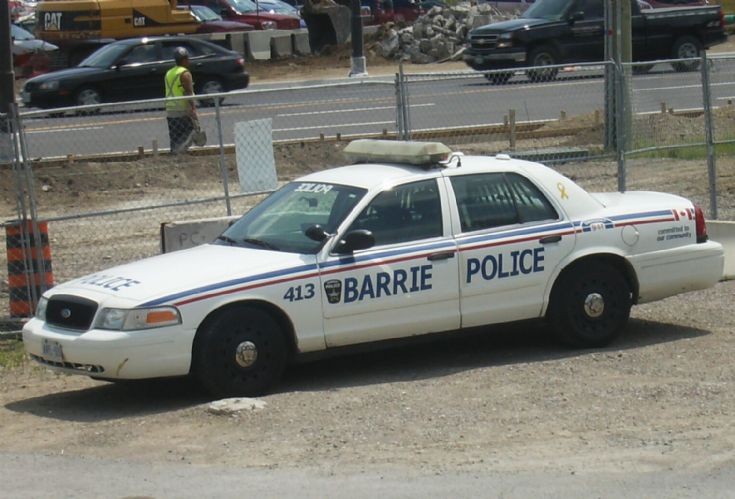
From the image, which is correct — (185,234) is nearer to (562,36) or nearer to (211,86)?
(211,86)

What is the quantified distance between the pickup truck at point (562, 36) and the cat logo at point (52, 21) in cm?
1181

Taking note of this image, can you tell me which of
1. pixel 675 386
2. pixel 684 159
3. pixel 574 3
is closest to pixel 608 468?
pixel 675 386

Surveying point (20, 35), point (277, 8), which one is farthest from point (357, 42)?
point (277, 8)

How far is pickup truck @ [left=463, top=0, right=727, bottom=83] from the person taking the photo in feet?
98.6

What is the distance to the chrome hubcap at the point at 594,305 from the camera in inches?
377

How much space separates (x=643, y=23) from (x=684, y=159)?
1296 centimetres

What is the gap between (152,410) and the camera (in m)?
8.52

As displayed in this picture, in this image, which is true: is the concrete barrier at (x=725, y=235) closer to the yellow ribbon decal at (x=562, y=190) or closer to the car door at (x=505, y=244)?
the yellow ribbon decal at (x=562, y=190)

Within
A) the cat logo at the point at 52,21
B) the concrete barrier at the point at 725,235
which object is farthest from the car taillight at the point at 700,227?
the cat logo at the point at 52,21

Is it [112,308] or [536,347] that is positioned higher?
[112,308]

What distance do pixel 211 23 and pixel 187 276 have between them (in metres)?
32.2

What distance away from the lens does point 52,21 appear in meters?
36.6

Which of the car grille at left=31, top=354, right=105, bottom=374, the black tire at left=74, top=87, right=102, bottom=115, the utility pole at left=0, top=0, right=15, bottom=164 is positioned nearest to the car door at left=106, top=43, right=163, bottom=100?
the black tire at left=74, top=87, right=102, bottom=115

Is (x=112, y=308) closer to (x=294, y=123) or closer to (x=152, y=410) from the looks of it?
(x=152, y=410)
